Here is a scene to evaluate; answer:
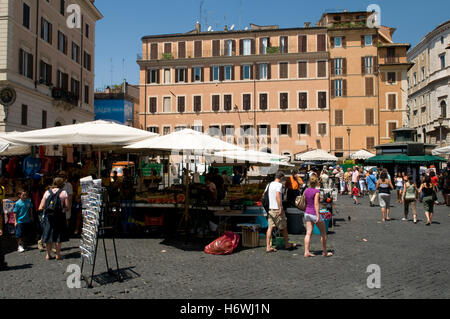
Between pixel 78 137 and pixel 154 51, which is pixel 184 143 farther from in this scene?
pixel 154 51

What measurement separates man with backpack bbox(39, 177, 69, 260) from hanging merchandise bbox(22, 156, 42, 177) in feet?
10.3

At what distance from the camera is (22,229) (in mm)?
7609

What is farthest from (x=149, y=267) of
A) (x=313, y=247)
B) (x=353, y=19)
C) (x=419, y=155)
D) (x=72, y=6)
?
Answer: (x=353, y=19)

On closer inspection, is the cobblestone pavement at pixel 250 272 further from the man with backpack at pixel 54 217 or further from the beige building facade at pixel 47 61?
the beige building facade at pixel 47 61

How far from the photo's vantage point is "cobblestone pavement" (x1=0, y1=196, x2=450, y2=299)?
209 inches

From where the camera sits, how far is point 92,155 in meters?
14.9

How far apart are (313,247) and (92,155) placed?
31.9 feet

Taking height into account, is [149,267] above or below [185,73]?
below

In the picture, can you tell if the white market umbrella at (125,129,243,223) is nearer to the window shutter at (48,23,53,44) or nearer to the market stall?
the market stall

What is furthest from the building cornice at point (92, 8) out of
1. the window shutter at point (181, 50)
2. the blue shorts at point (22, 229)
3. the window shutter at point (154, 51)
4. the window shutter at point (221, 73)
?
the blue shorts at point (22, 229)

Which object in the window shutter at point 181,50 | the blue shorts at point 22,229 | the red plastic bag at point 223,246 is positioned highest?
the window shutter at point 181,50

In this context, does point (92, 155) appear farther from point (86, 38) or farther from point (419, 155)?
point (86, 38)

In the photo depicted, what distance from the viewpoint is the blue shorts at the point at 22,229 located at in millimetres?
7598

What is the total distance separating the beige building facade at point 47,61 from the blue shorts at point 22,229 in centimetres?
1397
